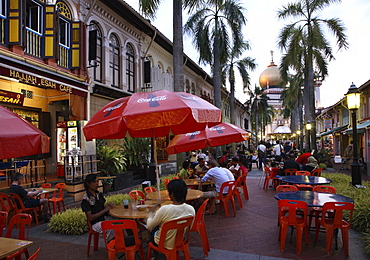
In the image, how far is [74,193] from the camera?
984 cm

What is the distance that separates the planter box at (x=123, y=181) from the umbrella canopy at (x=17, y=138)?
8575 millimetres

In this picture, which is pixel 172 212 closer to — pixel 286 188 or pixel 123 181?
pixel 286 188

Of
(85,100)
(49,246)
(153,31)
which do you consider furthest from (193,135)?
(153,31)

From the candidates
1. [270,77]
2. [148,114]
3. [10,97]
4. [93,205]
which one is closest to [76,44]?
[10,97]

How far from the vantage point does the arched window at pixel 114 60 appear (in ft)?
48.8

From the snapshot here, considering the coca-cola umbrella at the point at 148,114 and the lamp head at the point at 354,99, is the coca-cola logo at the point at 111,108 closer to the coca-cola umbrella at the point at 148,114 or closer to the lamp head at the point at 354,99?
the coca-cola umbrella at the point at 148,114

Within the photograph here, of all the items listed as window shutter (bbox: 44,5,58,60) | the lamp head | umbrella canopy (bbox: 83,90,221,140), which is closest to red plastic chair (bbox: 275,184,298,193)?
umbrella canopy (bbox: 83,90,221,140)

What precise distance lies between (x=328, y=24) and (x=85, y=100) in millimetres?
15313

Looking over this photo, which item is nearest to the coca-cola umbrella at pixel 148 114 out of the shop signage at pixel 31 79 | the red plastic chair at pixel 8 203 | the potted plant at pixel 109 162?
the red plastic chair at pixel 8 203

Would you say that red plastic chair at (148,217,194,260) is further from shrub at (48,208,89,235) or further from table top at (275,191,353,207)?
shrub at (48,208,89,235)

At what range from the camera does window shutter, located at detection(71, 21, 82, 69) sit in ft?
39.0

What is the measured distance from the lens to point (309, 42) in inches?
682

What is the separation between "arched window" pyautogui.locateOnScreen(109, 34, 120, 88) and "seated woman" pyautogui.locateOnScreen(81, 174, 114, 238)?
11.0 m

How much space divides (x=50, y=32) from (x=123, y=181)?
6.60 m
